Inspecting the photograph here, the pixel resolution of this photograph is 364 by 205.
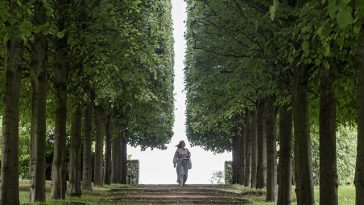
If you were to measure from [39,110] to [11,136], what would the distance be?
362 centimetres

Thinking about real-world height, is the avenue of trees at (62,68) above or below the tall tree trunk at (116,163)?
above

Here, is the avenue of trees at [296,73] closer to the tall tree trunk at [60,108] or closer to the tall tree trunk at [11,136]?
the tall tree trunk at [60,108]

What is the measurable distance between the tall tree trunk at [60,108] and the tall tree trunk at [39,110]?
0.71m

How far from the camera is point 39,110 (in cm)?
1516

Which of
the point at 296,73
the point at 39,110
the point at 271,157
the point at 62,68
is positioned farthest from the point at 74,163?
the point at 296,73

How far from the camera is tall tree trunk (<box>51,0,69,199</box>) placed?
15953mm

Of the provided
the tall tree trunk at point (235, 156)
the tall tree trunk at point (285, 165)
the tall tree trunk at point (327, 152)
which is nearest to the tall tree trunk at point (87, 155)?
the tall tree trunk at point (285, 165)

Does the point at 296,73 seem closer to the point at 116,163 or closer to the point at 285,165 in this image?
the point at 285,165

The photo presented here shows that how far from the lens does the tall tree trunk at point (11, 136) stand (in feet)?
37.7

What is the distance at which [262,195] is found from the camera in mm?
21266

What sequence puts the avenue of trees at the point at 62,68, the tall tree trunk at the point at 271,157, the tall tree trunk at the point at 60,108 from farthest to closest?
the tall tree trunk at the point at 271,157 < the tall tree trunk at the point at 60,108 < the avenue of trees at the point at 62,68

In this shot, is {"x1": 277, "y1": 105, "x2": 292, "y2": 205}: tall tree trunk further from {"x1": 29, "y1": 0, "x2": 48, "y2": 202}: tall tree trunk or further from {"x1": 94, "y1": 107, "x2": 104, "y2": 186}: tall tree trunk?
{"x1": 94, "y1": 107, "x2": 104, "y2": 186}: tall tree trunk

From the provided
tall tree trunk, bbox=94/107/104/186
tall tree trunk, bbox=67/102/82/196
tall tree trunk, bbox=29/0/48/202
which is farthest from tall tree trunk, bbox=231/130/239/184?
tall tree trunk, bbox=29/0/48/202

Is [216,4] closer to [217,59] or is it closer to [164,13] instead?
[217,59]
